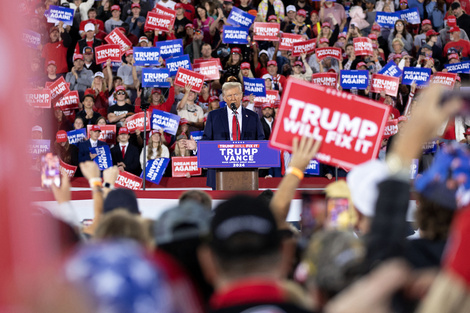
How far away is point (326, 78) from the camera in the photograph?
12680 millimetres

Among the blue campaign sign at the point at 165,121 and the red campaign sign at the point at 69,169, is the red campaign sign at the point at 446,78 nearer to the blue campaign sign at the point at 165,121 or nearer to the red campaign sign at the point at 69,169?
the blue campaign sign at the point at 165,121

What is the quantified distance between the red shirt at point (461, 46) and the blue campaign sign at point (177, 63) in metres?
5.61

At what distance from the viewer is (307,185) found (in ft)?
35.5

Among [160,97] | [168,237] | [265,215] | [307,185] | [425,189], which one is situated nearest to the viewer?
[265,215]

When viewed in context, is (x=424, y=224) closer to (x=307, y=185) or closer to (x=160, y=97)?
(x=307, y=185)

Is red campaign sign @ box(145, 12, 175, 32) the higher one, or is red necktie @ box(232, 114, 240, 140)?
red campaign sign @ box(145, 12, 175, 32)

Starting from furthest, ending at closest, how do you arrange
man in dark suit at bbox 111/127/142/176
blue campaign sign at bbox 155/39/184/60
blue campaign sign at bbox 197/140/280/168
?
blue campaign sign at bbox 155/39/184/60 → man in dark suit at bbox 111/127/142/176 → blue campaign sign at bbox 197/140/280/168

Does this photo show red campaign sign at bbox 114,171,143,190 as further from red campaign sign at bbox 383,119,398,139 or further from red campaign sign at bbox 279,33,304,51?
red campaign sign at bbox 279,33,304,51

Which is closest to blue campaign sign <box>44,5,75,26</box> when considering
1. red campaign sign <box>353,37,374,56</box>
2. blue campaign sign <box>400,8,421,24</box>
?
red campaign sign <box>353,37,374,56</box>

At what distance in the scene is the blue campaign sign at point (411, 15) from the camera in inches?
618

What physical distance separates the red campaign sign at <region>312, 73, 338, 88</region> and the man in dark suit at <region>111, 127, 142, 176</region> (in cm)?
345

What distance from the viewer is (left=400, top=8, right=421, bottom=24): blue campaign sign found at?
618 inches

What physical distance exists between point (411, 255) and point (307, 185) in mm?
8500

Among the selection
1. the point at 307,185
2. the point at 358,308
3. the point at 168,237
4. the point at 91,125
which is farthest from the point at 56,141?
the point at 358,308
